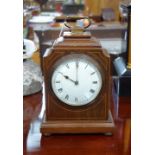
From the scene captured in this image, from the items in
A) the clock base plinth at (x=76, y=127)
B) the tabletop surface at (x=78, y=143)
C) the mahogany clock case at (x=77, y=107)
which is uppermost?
the mahogany clock case at (x=77, y=107)

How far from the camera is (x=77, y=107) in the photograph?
699mm

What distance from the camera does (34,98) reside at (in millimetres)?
915

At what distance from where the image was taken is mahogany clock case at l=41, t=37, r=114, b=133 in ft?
2.26

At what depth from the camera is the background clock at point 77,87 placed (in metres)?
0.69

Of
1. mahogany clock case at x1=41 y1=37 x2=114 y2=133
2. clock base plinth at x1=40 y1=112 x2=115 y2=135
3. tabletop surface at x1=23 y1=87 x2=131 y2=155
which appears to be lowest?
tabletop surface at x1=23 y1=87 x2=131 y2=155

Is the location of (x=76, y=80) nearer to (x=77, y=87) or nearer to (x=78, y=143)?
(x=77, y=87)

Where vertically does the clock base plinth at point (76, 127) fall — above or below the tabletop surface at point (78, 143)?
above
